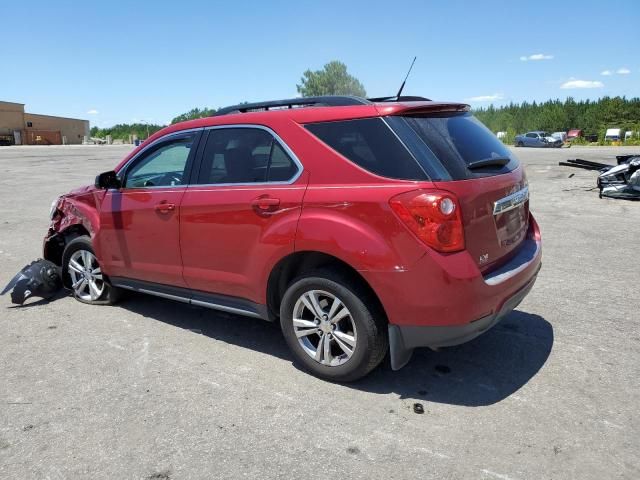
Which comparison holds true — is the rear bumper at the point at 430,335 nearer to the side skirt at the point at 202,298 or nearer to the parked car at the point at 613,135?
the side skirt at the point at 202,298

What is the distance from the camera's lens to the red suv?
2926 mm

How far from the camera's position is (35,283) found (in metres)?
5.16

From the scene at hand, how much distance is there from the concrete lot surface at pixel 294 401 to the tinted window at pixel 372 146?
140 cm

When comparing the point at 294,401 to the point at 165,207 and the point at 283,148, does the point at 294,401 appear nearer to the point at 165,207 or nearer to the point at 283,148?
the point at 283,148

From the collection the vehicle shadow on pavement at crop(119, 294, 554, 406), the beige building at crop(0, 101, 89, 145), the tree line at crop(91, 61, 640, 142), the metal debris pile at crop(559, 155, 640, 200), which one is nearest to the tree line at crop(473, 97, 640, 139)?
the tree line at crop(91, 61, 640, 142)

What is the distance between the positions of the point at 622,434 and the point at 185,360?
2.80 m

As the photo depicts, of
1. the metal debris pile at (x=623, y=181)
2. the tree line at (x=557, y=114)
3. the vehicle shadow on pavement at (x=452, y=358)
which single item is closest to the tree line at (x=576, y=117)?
the tree line at (x=557, y=114)

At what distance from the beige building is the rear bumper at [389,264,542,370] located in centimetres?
9031

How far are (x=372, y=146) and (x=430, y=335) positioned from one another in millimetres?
1166

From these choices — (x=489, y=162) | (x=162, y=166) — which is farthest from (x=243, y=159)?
(x=489, y=162)

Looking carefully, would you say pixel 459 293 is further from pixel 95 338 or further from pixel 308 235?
pixel 95 338

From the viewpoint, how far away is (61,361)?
382 cm

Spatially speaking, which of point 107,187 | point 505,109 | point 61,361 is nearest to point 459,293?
point 61,361

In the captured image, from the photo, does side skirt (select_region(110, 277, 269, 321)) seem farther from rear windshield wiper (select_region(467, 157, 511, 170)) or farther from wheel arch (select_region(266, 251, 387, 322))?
rear windshield wiper (select_region(467, 157, 511, 170))
